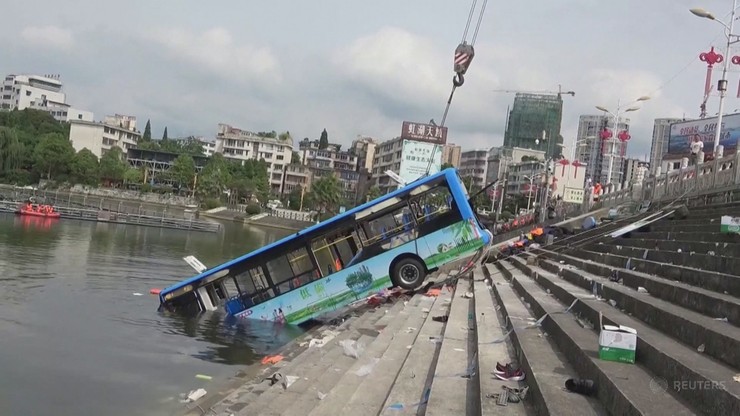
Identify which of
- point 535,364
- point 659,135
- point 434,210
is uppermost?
point 659,135

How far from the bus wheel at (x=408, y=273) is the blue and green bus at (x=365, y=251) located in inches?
0.9

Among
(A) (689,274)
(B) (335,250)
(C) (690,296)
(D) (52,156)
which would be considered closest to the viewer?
(C) (690,296)

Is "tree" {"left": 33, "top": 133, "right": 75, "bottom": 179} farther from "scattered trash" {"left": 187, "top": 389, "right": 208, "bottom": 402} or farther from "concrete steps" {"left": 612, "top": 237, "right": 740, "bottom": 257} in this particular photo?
"scattered trash" {"left": 187, "top": 389, "right": 208, "bottom": 402}

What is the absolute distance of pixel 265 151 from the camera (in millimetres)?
126312

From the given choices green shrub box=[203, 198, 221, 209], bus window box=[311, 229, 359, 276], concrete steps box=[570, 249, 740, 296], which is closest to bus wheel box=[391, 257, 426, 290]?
bus window box=[311, 229, 359, 276]

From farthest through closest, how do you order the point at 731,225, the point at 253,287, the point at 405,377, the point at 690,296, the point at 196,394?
the point at 253,287
the point at 731,225
the point at 196,394
the point at 405,377
the point at 690,296

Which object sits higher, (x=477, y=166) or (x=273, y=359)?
(x=477, y=166)

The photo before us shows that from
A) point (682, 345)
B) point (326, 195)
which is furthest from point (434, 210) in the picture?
→ point (326, 195)

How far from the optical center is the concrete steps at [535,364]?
14.3 feet

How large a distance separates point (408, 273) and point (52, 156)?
321 ft

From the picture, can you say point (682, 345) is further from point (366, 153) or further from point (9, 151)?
point (366, 153)

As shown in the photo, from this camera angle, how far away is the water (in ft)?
28.3

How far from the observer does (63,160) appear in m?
98.5

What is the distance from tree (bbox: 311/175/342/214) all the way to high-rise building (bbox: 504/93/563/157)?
29.5 metres
